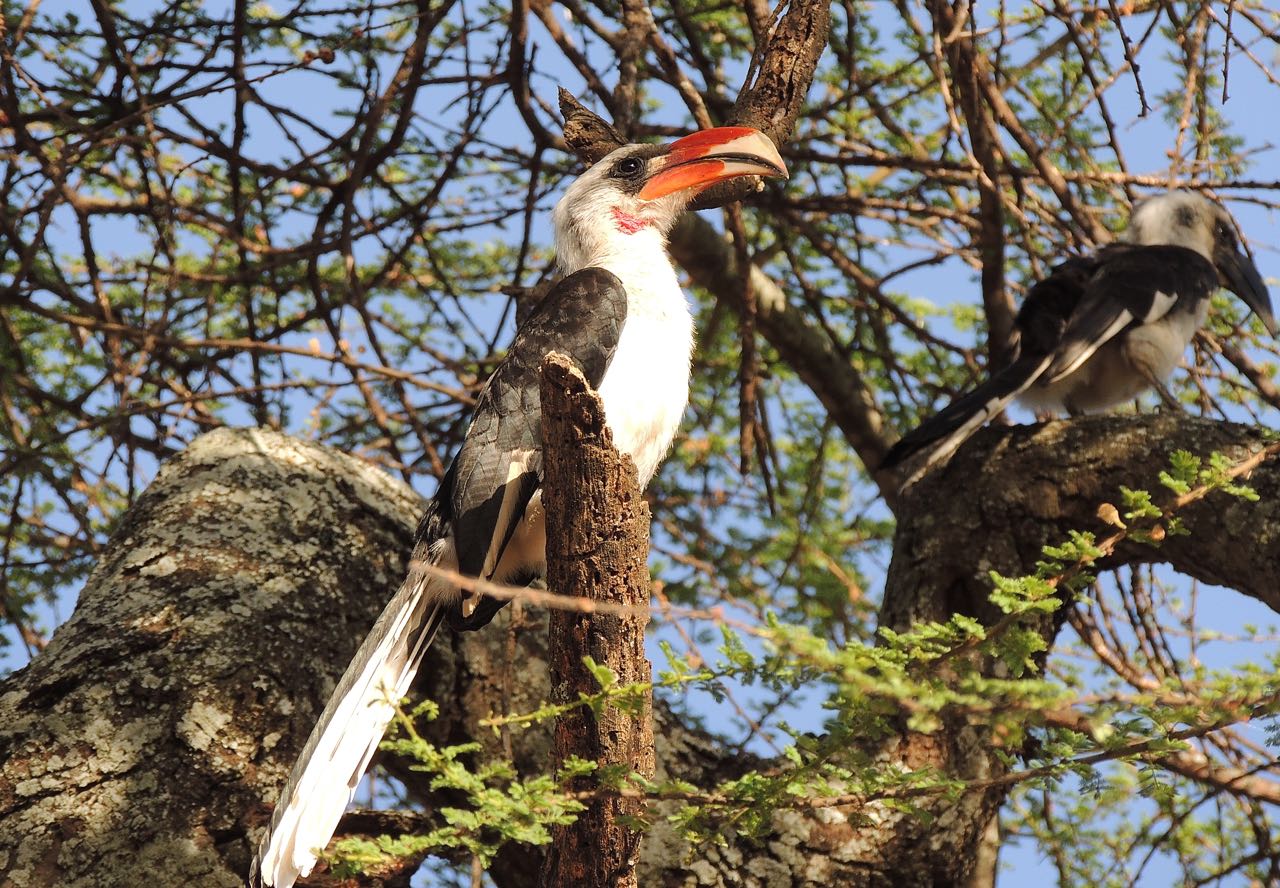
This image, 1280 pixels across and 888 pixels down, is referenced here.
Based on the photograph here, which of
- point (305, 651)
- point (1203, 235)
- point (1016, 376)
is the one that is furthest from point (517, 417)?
point (1203, 235)

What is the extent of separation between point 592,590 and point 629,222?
168cm

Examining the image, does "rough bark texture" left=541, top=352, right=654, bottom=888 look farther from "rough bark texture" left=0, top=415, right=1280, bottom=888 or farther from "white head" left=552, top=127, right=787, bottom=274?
"white head" left=552, top=127, right=787, bottom=274

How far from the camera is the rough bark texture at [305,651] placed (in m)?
3.02

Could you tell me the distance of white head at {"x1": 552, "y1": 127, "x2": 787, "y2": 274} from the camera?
12.2 feet

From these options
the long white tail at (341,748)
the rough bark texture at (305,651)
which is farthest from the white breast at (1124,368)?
the long white tail at (341,748)

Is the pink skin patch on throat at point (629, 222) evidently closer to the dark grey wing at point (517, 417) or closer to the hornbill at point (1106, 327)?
the dark grey wing at point (517, 417)

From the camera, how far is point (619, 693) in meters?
2.22

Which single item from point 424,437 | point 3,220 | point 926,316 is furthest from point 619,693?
point 926,316

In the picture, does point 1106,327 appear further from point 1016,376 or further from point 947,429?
point 947,429

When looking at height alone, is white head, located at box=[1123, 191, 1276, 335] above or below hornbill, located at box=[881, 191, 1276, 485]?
above

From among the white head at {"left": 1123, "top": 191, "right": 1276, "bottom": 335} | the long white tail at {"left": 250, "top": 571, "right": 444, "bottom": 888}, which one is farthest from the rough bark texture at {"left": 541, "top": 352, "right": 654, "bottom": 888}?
the white head at {"left": 1123, "top": 191, "right": 1276, "bottom": 335}

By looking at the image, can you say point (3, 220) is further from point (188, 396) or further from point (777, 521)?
point (777, 521)

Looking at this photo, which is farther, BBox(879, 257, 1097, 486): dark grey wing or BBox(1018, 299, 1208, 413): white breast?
BBox(1018, 299, 1208, 413): white breast

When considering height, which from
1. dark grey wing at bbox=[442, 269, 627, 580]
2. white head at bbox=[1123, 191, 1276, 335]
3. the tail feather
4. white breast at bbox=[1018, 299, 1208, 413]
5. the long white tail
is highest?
white head at bbox=[1123, 191, 1276, 335]
